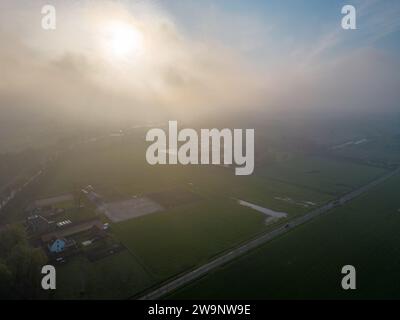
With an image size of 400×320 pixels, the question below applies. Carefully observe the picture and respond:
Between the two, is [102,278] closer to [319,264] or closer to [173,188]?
[319,264]

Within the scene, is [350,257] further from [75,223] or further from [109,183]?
[109,183]

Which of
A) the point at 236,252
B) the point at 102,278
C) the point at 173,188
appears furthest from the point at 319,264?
the point at 173,188

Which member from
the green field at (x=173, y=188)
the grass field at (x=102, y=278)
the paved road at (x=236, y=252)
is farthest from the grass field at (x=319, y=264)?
the grass field at (x=102, y=278)

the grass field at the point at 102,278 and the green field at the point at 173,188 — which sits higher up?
the green field at the point at 173,188

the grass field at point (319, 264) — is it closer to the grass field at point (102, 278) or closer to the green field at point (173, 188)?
the green field at point (173, 188)

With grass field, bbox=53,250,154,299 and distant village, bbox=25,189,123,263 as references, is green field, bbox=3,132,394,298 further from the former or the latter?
distant village, bbox=25,189,123,263
